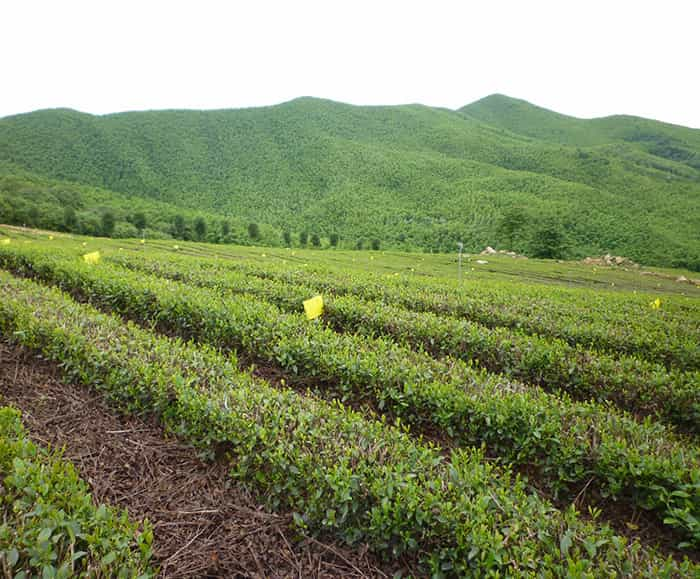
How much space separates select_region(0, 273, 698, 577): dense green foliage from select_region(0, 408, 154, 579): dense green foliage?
1.01 metres

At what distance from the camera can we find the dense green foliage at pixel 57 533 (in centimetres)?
187

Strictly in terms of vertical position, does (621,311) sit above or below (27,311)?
below

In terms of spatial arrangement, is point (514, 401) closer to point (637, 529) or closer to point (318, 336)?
point (637, 529)

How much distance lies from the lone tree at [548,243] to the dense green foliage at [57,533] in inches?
1540

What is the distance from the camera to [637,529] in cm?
304

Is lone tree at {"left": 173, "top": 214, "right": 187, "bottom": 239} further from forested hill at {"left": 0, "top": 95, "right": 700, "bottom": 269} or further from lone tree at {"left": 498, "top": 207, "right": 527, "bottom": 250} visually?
lone tree at {"left": 498, "top": 207, "right": 527, "bottom": 250}

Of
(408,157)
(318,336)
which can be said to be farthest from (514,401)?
(408,157)

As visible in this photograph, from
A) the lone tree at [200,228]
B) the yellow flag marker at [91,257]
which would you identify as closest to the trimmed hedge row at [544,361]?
the yellow flag marker at [91,257]

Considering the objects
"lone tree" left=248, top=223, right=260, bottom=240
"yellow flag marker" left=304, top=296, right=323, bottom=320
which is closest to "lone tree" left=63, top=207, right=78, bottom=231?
"lone tree" left=248, top=223, right=260, bottom=240

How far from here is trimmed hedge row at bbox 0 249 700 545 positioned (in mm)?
3062

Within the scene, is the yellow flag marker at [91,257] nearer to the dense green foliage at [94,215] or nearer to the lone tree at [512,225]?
the dense green foliage at [94,215]

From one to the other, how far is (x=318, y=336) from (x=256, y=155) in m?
79.6

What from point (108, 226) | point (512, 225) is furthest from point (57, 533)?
point (512, 225)

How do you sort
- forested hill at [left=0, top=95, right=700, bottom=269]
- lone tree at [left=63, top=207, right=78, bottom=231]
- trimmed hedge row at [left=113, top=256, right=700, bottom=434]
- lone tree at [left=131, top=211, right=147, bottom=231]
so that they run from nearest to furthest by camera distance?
trimmed hedge row at [left=113, top=256, right=700, bottom=434] < lone tree at [left=63, top=207, right=78, bottom=231] < lone tree at [left=131, top=211, right=147, bottom=231] < forested hill at [left=0, top=95, right=700, bottom=269]
